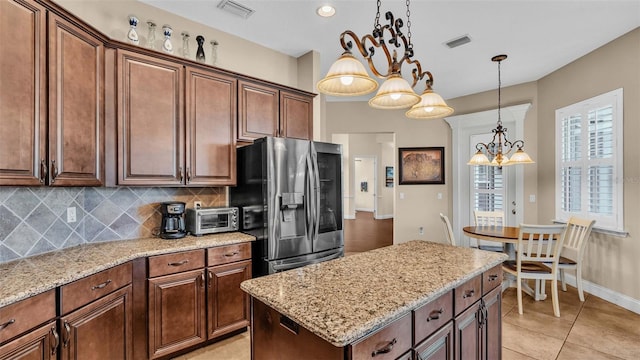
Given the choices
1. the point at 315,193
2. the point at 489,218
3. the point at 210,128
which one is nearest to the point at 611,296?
the point at 489,218

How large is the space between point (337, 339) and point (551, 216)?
460 centimetres

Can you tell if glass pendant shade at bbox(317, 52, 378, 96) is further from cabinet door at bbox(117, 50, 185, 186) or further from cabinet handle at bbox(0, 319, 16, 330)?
cabinet handle at bbox(0, 319, 16, 330)

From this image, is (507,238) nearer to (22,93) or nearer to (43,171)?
(43,171)

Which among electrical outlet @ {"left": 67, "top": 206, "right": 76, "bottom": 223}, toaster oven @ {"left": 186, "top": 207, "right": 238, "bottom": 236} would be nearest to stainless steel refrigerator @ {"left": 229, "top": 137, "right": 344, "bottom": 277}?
toaster oven @ {"left": 186, "top": 207, "right": 238, "bottom": 236}

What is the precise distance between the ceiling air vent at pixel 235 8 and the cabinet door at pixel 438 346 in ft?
9.25

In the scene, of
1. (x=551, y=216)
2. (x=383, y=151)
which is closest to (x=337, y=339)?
(x=551, y=216)

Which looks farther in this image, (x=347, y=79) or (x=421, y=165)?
(x=421, y=165)

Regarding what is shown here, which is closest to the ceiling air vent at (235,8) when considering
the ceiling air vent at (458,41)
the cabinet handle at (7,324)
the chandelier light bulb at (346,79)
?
the chandelier light bulb at (346,79)

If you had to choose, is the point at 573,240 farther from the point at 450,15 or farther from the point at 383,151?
the point at 383,151

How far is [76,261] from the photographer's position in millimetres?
1839

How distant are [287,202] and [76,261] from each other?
1471 millimetres

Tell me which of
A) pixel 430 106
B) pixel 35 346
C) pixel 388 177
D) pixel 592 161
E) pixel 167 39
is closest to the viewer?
pixel 35 346

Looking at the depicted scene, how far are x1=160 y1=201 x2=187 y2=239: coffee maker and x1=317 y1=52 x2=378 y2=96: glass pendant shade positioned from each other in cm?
159

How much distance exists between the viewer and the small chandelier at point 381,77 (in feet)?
5.13
